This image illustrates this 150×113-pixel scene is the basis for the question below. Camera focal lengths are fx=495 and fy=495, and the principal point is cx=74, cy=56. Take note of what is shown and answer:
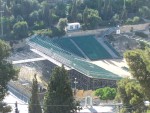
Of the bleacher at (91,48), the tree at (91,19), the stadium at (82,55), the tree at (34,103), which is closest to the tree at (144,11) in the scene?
the stadium at (82,55)

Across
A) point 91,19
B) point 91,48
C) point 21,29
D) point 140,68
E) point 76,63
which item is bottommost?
point 91,48

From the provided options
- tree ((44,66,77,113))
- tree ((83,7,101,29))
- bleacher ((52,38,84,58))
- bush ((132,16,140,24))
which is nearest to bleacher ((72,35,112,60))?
bleacher ((52,38,84,58))

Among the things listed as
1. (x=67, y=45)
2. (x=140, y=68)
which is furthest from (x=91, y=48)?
(x=140, y=68)

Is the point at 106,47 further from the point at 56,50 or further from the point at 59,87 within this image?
the point at 59,87

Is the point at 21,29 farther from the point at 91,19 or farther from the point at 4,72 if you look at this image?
the point at 4,72

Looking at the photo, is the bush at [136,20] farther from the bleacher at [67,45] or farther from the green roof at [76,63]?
the green roof at [76,63]

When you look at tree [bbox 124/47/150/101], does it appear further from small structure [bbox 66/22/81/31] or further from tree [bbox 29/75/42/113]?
small structure [bbox 66/22/81/31]

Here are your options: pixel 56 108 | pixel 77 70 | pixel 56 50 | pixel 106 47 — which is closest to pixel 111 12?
pixel 106 47
